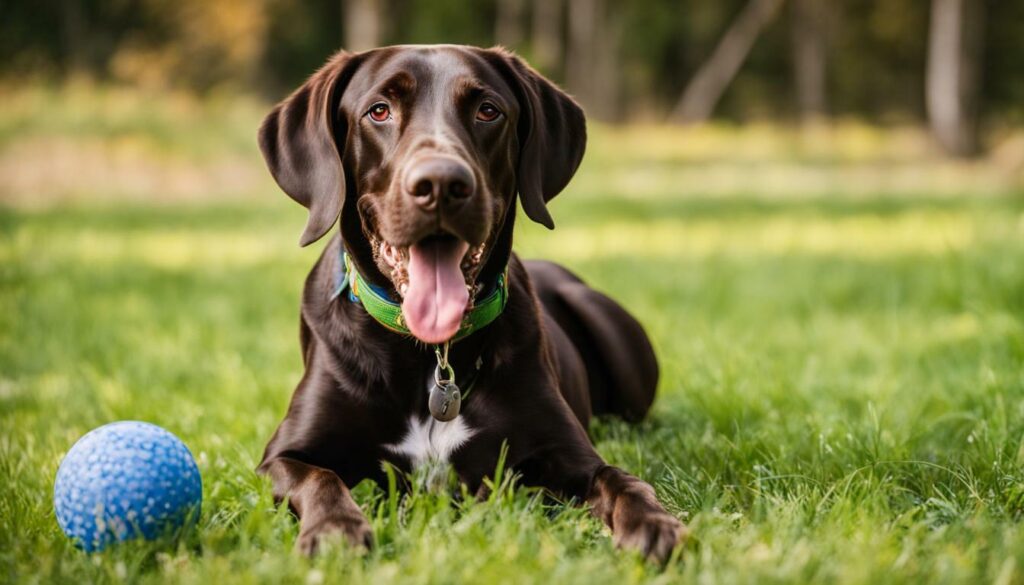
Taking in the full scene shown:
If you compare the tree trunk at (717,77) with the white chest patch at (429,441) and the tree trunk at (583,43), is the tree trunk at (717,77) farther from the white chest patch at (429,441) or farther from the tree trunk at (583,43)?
the white chest patch at (429,441)

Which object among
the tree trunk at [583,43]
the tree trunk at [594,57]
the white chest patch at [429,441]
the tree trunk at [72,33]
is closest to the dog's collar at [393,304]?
the white chest patch at [429,441]

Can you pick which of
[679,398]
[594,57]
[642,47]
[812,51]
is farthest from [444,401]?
[642,47]

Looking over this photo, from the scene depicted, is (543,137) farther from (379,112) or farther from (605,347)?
(605,347)

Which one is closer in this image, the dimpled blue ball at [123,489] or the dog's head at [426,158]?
the dimpled blue ball at [123,489]

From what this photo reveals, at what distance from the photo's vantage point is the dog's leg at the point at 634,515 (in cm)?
260

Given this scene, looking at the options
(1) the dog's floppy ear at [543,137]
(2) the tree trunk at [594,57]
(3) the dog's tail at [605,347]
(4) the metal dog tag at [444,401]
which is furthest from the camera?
(2) the tree trunk at [594,57]

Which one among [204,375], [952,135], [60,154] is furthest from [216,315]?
[952,135]

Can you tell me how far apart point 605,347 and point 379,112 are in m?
1.81

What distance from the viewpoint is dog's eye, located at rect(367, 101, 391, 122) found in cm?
331

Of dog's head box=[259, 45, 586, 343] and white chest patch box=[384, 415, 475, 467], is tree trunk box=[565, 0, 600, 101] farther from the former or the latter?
white chest patch box=[384, 415, 475, 467]

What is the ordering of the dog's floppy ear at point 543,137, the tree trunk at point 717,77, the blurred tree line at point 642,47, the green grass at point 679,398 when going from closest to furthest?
the green grass at point 679,398, the dog's floppy ear at point 543,137, the blurred tree line at point 642,47, the tree trunk at point 717,77

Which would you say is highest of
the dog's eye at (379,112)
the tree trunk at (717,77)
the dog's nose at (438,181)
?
the dog's eye at (379,112)

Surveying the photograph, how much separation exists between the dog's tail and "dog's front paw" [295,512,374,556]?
2.05 meters

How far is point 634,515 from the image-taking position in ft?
8.91
